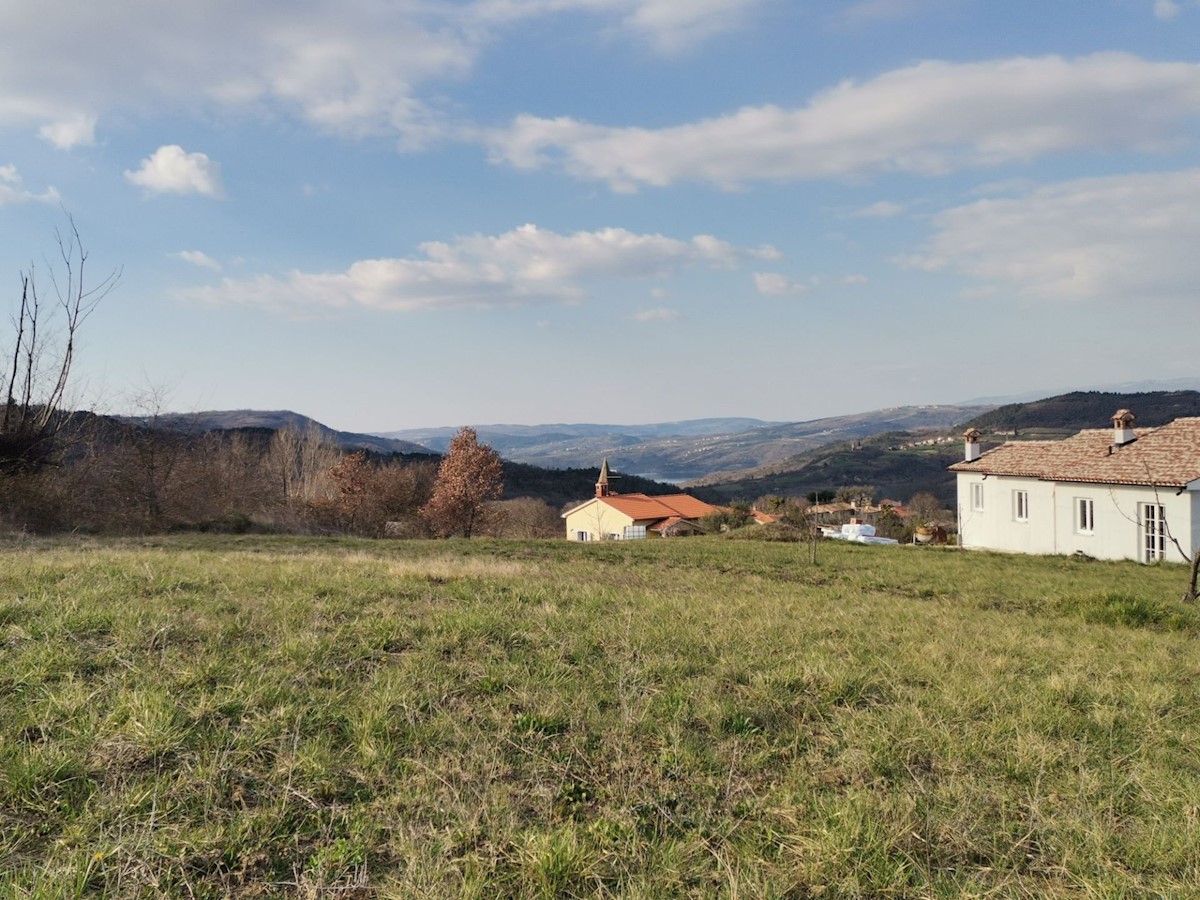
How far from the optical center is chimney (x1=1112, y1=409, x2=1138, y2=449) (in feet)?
92.4

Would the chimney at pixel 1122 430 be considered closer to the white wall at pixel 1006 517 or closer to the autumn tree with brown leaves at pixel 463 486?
the white wall at pixel 1006 517

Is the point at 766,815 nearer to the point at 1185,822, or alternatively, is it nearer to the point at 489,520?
the point at 1185,822

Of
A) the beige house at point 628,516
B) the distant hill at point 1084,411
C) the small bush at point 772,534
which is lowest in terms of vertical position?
the beige house at point 628,516

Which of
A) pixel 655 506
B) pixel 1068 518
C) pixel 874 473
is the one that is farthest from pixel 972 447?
pixel 874 473

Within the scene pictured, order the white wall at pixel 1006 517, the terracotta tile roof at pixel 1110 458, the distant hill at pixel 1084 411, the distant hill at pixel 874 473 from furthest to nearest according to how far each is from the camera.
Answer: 1. the distant hill at pixel 874 473
2. the distant hill at pixel 1084 411
3. the white wall at pixel 1006 517
4. the terracotta tile roof at pixel 1110 458

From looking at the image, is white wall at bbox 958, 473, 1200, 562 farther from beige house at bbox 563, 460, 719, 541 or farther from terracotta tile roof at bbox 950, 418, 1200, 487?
beige house at bbox 563, 460, 719, 541

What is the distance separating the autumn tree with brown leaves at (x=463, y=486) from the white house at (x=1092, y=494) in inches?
1129

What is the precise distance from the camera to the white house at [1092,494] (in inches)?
966

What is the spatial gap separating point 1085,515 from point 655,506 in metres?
38.2

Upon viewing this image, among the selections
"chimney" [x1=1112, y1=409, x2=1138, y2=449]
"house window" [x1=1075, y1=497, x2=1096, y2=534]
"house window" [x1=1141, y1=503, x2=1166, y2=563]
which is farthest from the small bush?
"chimney" [x1=1112, y1=409, x2=1138, y2=449]

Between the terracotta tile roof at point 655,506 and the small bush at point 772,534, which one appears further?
the terracotta tile roof at point 655,506

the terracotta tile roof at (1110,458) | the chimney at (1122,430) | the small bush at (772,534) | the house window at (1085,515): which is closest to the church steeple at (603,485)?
the small bush at (772,534)

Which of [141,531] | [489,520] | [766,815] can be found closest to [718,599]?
[766,815]

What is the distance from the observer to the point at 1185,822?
3.77 metres
